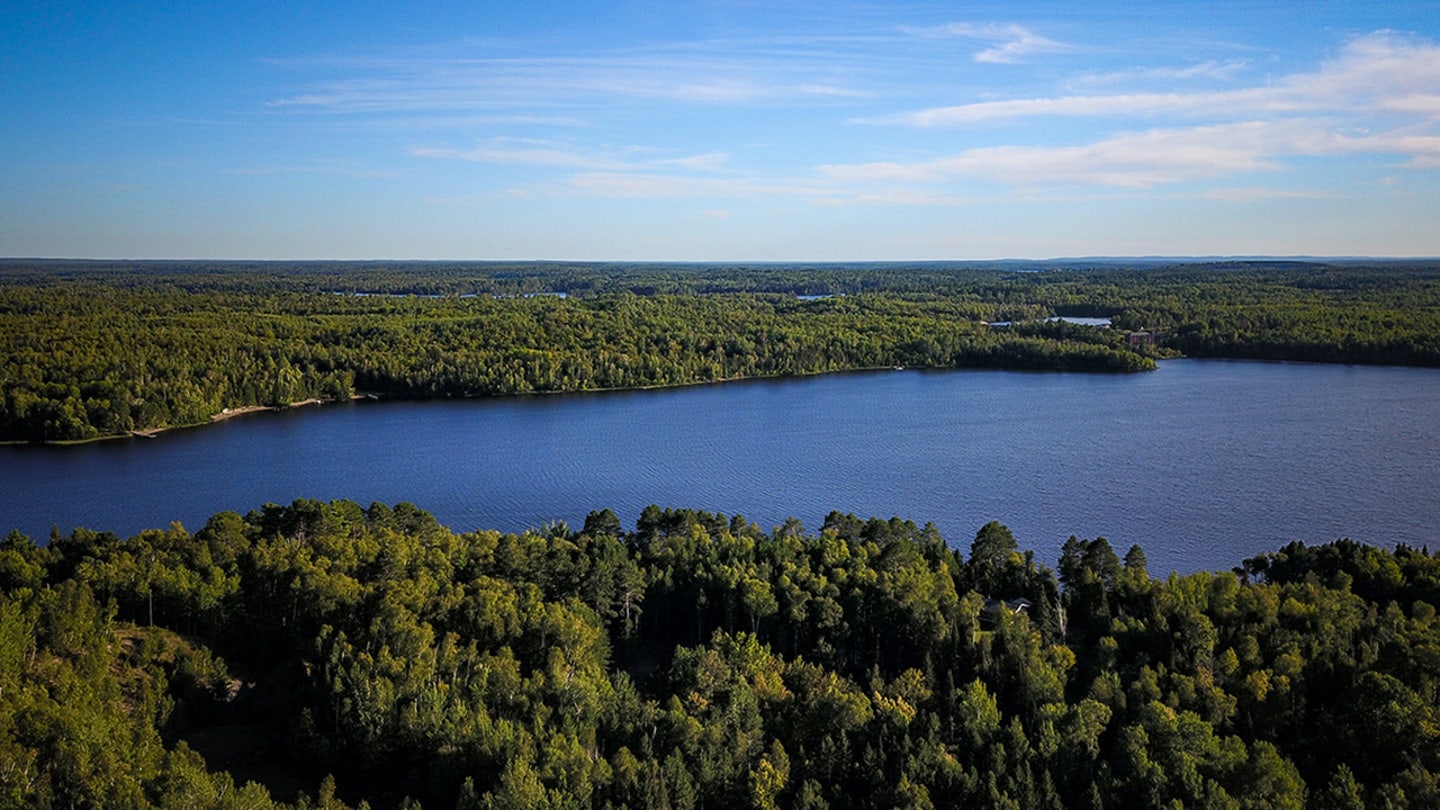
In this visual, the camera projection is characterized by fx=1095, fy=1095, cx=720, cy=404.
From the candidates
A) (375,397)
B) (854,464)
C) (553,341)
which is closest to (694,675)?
(854,464)

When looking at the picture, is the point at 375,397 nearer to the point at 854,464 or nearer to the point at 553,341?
the point at 553,341

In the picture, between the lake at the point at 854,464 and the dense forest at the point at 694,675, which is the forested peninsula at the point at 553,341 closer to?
the lake at the point at 854,464

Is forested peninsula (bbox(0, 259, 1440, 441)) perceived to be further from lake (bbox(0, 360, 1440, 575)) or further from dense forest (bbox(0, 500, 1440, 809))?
dense forest (bbox(0, 500, 1440, 809))

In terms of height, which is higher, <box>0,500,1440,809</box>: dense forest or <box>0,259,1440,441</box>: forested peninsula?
<box>0,259,1440,441</box>: forested peninsula

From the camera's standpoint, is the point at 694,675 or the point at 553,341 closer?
the point at 694,675

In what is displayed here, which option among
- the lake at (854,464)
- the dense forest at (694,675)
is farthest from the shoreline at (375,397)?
the dense forest at (694,675)

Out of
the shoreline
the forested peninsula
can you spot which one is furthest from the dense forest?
the forested peninsula
